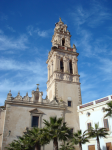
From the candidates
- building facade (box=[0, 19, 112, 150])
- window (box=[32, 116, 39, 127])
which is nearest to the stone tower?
building facade (box=[0, 19, 112, 150])

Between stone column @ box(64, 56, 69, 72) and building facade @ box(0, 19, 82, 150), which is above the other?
stone column @ box(64, 56, 69, 72)

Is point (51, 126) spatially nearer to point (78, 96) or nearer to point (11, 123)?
point (11, 123)

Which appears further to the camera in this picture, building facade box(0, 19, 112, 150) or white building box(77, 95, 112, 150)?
building facade box(0, 19, 112, 150)

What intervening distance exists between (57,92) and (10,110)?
9.36 metres

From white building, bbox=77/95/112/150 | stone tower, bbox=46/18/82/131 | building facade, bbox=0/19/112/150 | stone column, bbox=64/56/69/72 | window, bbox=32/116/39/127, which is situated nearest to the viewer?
white building, bbox=77/95/112/150

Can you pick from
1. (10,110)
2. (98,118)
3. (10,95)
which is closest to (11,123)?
(10,110)

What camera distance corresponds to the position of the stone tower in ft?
100.0

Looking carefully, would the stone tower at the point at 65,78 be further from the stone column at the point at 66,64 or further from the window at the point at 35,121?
the window at the point at 35,121

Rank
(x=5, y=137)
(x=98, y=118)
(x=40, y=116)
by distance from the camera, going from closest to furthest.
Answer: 1. (x=5, y=137)
2. (x=98, y=118)
3. (x=40, y=116)

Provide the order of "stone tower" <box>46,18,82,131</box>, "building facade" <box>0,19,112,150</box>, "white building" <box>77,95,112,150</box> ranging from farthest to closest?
"stone tower" <box>46,18,82,131</box>
"building facade" <box>0,19,112,150</box>
"white building" <box>77,95,112,150</box>

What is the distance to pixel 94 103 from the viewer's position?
88.5 ft

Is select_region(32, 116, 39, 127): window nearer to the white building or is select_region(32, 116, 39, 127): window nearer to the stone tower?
the stone tower

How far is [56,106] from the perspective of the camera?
29.0 m

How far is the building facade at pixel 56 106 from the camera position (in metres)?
25.4
